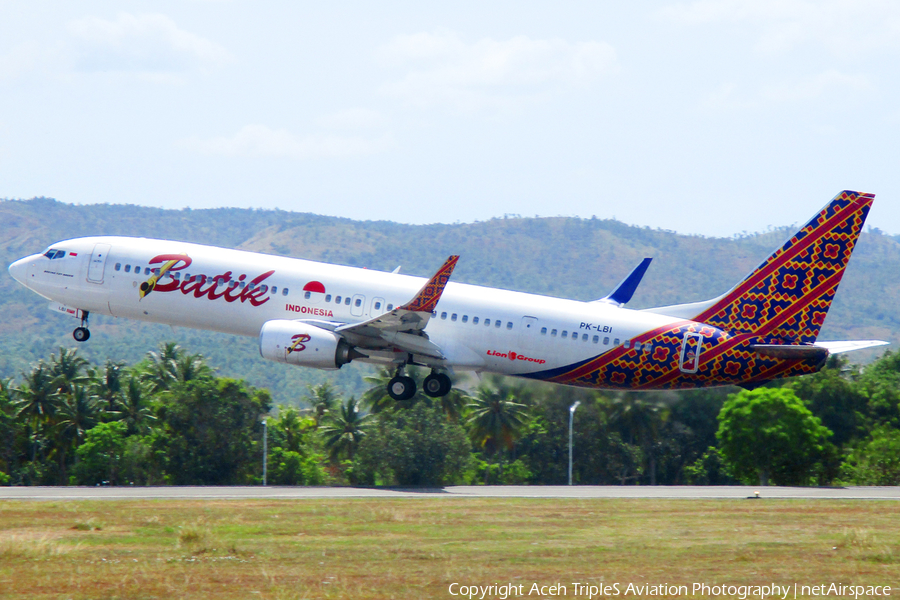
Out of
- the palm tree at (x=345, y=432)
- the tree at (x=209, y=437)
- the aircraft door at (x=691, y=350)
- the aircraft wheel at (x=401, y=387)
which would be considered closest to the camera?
the aircraft door at (x=691, y=350)

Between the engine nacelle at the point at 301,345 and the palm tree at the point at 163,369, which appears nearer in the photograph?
the engine nacelle at the point at 301,345

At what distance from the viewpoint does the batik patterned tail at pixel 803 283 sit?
36.9m

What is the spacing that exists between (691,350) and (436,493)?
405 inches

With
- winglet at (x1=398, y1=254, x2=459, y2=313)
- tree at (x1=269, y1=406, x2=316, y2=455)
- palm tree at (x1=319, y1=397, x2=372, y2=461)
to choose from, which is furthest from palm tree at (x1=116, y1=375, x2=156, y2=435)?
winglet at (x1=398, y1=254, x2=459, y2=313)

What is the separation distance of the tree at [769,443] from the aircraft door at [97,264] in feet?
123

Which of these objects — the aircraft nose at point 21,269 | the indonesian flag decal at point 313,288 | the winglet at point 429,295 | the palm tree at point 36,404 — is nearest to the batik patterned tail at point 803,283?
the winglet at point 429,295

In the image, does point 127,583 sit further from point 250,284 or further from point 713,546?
point 250,284

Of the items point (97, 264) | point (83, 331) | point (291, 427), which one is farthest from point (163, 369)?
point (97, 264)

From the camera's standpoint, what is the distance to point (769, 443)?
6184cm

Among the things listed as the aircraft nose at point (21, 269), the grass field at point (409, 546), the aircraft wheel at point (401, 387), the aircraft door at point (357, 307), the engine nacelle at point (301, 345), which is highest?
the aircraft nose at point (21, 269)

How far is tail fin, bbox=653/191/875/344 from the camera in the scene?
36969 millimetres

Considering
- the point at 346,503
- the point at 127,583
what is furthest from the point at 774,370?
the point at 127,583

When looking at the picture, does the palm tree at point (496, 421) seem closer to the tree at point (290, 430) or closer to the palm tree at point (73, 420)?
the tree at point (290, 430)

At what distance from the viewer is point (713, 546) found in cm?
2589
